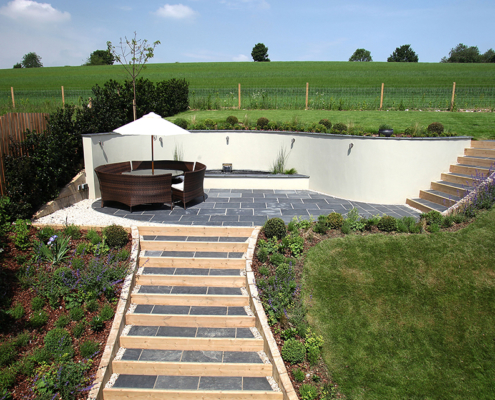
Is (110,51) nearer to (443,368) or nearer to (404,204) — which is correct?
(404,204)

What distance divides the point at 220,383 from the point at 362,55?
89011 mm

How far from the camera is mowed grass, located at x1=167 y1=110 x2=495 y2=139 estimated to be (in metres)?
12.1

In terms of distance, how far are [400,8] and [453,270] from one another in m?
9.74

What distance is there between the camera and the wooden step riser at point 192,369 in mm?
4590

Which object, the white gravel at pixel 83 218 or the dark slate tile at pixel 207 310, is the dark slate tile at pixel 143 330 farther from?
the white gravel at pixel 83 218

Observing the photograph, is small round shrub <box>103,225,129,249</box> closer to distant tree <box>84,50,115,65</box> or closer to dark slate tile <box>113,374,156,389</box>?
dark slate tile <box>113,374,156,389</box>

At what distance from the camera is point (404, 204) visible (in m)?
9.55

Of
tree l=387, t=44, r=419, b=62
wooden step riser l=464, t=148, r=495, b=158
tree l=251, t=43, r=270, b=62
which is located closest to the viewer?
wooden step riser l=464, t=148, r=495, b=158

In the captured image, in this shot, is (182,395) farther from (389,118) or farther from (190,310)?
(389,118)

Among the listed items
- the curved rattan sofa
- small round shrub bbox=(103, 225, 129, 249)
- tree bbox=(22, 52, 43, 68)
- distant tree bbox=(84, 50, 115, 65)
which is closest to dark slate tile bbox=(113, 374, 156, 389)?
small round shrub bbox=(103, 225, 129, 249)

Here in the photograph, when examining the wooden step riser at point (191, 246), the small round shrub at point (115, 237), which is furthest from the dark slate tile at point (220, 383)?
the small round shrub at point (115, 237)

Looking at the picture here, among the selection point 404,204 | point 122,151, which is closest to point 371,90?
point 404,204

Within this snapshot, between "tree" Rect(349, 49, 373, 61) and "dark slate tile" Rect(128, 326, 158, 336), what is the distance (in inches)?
3438

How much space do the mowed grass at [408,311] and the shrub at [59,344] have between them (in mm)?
3390
